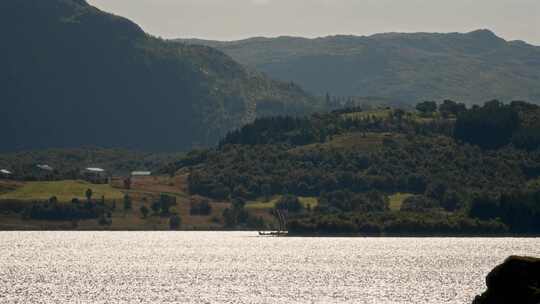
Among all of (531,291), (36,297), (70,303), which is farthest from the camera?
(36,297)

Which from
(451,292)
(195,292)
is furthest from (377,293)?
(195,292)

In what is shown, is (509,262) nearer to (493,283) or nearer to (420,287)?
(493,283)

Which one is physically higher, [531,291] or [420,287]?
[531,291]

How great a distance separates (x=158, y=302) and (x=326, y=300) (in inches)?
878

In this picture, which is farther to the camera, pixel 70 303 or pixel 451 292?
pixel 451 292

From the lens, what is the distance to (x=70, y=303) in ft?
545

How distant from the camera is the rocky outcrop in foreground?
10700 cm

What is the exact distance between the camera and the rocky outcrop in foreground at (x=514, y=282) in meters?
107

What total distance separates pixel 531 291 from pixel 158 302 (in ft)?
236

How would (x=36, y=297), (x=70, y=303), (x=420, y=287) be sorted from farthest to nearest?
1. (x=420, y=287)
2. (x=36, y=297)
3. (x=70, y=303)

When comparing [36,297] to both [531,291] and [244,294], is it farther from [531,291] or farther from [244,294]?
[531,291]

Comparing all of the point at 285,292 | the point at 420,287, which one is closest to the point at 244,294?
the point at 285,292

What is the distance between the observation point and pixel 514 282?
355 ft

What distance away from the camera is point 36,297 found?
583 ft
